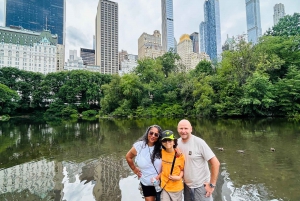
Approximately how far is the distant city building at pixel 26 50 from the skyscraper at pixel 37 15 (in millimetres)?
54344

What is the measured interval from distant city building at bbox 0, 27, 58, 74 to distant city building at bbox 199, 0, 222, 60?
465ft

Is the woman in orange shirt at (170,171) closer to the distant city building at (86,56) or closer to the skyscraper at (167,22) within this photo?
the skyscraper at (167,22)

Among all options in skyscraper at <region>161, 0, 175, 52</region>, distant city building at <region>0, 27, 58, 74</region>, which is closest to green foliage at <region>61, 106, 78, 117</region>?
distant city building at <region>0, 27, 58, 74</region>

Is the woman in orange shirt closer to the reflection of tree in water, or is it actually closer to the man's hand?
the man's hand

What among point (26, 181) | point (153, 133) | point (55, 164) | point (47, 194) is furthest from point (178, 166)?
point (55, 164)

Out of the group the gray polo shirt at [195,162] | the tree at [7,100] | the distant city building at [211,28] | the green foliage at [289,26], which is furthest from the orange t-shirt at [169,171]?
the distant city building at [211,28]

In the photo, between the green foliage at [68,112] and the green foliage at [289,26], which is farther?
the green foliage at [68,112]

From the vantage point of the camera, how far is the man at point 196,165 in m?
2.18

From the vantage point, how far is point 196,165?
2215 mm

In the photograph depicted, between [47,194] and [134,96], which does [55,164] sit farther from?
[134,96]

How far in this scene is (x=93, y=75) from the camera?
45.9 m

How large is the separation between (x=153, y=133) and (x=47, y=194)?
3.43 m

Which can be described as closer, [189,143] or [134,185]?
[189,143]

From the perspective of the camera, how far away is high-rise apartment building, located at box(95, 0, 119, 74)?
112000 millimetres
